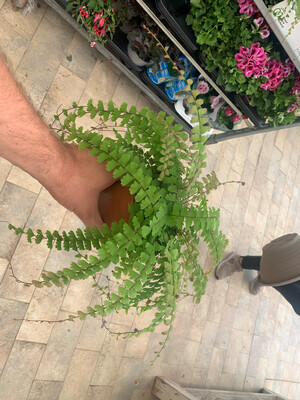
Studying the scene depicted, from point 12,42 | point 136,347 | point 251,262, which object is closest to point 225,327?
point 251,262

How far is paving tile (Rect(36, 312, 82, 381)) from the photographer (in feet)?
7.11

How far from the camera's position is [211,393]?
2.69 m

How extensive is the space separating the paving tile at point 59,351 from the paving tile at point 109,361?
23 centimetres

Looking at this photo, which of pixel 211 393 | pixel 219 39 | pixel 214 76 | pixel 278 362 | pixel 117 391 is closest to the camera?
pixel 219 39

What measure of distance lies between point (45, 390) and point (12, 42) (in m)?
2.23

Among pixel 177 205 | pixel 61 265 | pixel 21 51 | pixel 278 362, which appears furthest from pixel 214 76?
pixel 278 362

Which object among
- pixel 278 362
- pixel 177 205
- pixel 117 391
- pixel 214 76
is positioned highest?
pixel 214 76

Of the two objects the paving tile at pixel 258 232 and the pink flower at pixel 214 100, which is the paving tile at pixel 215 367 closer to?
the paving tile at pixel 258 232

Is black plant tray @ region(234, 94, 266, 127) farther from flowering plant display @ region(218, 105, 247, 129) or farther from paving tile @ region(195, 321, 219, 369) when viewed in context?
paving tile @ region(195, 321, 219, 369)

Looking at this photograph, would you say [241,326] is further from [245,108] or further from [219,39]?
[219,39]

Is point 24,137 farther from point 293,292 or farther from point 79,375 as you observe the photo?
point 293,292

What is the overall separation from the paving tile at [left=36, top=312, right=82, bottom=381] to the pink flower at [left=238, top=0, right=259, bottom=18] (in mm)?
2099

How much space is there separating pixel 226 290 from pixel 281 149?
1.86m

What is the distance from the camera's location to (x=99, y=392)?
7.74 ft
